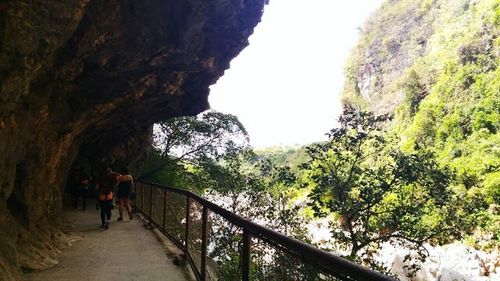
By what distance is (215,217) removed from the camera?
5051 mm

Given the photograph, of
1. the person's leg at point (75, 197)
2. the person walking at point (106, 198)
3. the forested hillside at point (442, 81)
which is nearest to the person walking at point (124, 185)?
the person walking at point (106, 198)

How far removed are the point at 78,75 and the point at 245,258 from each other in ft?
25.2

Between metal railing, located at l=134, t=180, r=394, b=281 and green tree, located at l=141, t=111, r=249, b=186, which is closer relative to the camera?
metal railing, located at l=134, t=180, r=394, b=281

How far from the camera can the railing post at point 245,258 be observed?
3.53 metres

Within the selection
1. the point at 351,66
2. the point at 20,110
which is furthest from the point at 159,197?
the point at 351,66

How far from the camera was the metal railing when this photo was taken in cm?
213

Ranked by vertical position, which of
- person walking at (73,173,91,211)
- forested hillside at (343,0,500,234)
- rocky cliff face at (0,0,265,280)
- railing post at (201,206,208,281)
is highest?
forested hillside at (343,0,500,234)

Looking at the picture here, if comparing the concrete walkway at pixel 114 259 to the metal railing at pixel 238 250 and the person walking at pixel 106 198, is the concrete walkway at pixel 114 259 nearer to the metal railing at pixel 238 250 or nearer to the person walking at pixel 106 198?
the person walking at pixel 106 198

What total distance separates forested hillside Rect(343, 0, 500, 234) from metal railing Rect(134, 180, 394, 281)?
950 cm

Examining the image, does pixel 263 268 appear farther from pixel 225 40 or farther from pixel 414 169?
pixel 225 40

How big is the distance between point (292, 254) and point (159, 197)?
8.00m

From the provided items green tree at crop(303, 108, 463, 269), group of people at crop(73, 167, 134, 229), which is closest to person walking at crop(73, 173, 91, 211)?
group of people at crop(73, 167, 134, 229)

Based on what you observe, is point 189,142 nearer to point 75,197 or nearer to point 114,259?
point 75,197

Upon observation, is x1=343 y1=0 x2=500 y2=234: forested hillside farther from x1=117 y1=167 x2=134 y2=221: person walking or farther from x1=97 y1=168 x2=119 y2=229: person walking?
x1=97 y1=168 x2=119 y2=229: person walking
